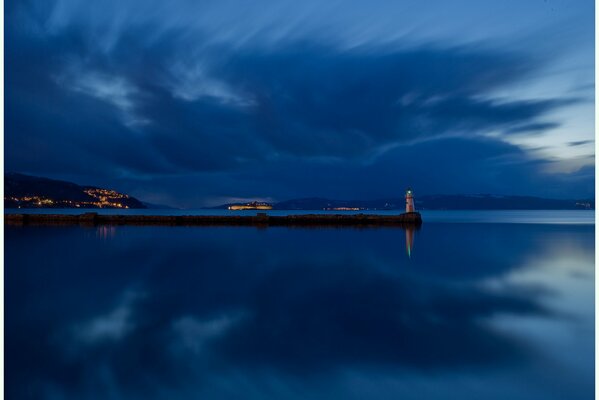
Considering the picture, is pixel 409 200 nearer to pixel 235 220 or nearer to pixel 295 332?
pixel 235 220

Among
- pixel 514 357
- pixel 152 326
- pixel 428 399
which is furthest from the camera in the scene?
pixel 152 326

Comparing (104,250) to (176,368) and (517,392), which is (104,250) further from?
(517,392)

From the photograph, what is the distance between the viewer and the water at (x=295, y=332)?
5.32 meters

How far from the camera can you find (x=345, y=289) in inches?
443

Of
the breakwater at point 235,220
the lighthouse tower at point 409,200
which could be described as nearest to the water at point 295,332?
the breakwater at point 235,220

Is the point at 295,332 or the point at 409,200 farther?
the point at 409,200

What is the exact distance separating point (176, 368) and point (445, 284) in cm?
888

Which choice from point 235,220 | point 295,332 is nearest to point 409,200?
point 235,220

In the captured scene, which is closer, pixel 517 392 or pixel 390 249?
pixel 517 392

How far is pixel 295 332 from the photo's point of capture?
7.38 meters

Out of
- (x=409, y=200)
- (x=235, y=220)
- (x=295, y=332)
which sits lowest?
(x=295, y=332)

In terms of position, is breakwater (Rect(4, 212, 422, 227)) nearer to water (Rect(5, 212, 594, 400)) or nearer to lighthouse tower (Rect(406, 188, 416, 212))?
lighthouse tower (Rect(406, 188, 416, 212))

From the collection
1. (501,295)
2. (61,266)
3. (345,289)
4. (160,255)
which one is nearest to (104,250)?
(160,255)

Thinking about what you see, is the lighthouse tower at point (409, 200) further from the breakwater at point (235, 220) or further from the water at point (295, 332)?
the water at point (295, 332)
